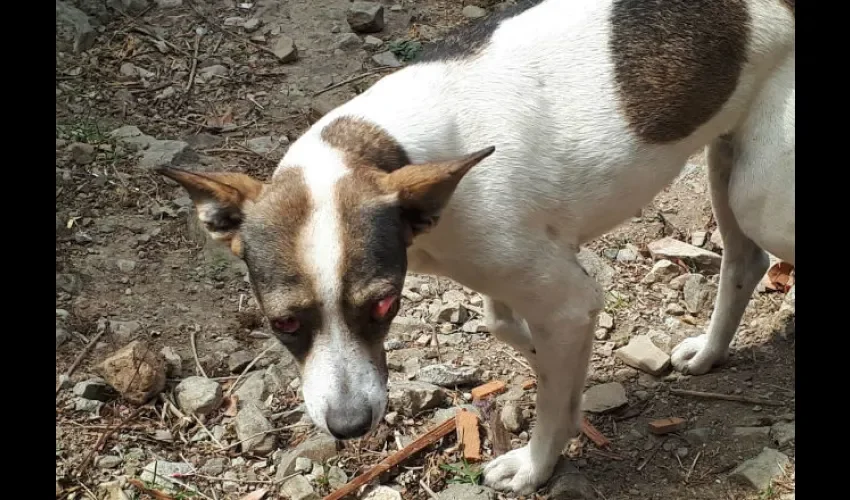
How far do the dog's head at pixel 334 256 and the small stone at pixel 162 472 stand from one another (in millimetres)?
1474

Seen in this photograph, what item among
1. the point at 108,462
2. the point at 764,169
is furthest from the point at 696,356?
the point at 108,462

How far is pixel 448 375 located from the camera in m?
5.12

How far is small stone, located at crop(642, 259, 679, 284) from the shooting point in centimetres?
581

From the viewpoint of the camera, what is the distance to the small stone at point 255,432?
475 cm

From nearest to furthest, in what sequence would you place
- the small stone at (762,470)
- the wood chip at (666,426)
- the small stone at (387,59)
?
the small stone at (762,470) < the wood chip at (666,426) < the small stone at (387,59)

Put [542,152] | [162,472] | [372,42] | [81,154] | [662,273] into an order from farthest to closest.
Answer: [372,42] → [81,154] → [662,273] → [162,472] → [542,152]

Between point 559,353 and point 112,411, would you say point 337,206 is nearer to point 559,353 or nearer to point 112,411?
point 559,353

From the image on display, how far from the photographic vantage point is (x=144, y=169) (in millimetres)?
6363

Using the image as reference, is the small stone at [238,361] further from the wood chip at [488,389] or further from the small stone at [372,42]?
the small stone at [372,42]

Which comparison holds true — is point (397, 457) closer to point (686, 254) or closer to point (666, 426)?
point (666, 426)

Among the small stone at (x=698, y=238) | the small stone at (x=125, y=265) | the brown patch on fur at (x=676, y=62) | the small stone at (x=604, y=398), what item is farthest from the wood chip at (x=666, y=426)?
the small stone at (x=125, y=265)

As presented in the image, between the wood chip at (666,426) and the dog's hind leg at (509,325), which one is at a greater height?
the dog's hind leg at (509,325)

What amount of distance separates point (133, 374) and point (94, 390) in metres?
0.22

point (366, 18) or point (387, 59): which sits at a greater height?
point (366, 18)
